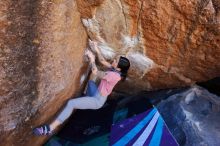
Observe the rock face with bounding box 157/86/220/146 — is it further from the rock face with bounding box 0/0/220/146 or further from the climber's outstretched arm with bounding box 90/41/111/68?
the climber's outstretched arm with bounding box 90/41/111/68

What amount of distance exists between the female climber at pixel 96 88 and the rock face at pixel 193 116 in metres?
0.79

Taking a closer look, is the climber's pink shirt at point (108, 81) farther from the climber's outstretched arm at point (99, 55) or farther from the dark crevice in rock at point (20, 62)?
the dark crevice in rock at point (20, 62)

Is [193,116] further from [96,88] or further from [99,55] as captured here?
[99,55]

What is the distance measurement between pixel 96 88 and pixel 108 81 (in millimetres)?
284

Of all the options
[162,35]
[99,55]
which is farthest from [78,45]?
[162,35]

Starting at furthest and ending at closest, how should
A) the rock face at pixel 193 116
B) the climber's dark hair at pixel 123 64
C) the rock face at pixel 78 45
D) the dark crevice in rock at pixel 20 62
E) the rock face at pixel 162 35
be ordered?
the climber's dark hair at pixel 123 64 → the rock face at pixel 193 116 → the rock face at pixel 162 35 → the rock face at pixel 78 45 → the dark crevice in rock at pixel 20 62

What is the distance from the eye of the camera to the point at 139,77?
5.43 metres

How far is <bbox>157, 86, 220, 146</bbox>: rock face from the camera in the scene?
4.87m

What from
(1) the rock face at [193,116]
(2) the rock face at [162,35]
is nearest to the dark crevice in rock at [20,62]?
(2) the rock face at [162,35]

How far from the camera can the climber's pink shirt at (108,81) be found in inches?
194

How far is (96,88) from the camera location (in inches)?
203

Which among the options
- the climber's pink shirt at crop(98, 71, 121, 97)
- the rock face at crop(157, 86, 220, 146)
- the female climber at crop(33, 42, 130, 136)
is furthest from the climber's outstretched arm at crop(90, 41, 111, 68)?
the rock face at crop(157, 86, 220, 146)

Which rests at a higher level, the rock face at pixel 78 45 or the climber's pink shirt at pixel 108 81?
the rock face at pixel 78 45

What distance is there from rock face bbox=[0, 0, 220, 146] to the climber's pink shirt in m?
0.33
